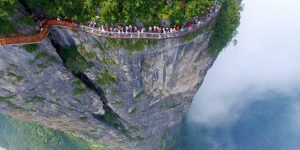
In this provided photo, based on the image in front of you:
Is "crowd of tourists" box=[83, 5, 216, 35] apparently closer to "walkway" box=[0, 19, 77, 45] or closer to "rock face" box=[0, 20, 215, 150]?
"rock face" box=[0, 20, 215, 150]

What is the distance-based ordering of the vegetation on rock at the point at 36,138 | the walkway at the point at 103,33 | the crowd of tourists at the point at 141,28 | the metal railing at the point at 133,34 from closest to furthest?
the walkway at the point at 103,33 → the crowd of tourists at the point at 141,28 → the metal railing at the point at 133,34 → the vegetation on rock at the point at 36,138

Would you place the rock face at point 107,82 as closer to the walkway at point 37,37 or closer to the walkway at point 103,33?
the walkway at point 103,33

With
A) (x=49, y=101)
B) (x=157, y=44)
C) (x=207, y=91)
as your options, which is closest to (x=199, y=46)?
(x=157, y=44)

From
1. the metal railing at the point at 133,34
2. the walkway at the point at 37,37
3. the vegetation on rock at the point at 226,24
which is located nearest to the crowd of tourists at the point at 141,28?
the metal railing at the point at 133,34

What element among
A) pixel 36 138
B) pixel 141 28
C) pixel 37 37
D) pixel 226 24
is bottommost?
pixel 36 138

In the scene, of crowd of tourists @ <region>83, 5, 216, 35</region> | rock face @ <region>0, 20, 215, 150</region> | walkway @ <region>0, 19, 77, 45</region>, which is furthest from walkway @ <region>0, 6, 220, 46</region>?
rock face @ <region>0, 20, 215, 150</region>

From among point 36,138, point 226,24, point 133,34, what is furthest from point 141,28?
point 36,138

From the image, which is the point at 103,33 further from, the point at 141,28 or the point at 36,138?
the point at 36,138

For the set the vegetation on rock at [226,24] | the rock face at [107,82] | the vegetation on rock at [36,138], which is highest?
the vegetation on rock at [226,24]

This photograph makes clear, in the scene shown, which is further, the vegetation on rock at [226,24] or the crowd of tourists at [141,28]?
the vegetation on rock at [226,24]

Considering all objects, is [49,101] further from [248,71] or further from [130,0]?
[248,71]
